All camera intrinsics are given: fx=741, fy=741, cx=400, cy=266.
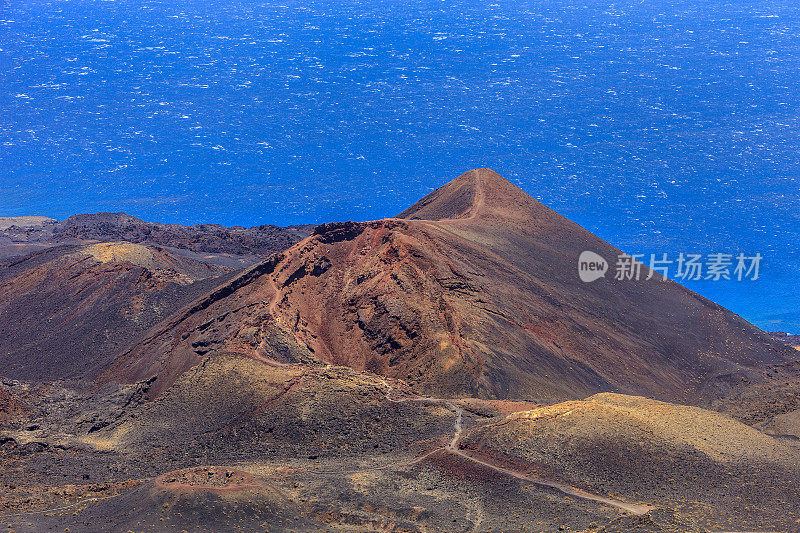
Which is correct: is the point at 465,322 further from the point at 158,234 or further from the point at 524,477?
the point at 158,234

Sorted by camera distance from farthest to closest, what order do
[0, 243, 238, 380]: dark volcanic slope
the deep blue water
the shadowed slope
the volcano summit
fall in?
the deep blue water
[0, 243, 238, 380]: dark volcanic slope
the shadowed slope
the volcano summit

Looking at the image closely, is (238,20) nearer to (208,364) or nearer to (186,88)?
(186,88)

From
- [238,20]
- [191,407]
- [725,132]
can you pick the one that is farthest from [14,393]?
[238,20]

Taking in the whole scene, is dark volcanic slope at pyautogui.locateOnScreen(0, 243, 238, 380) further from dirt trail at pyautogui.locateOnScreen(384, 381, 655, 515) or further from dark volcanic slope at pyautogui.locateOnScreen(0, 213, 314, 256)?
dirt trail at pyautogui.locateOnScreen(384, 381, 655, 515)

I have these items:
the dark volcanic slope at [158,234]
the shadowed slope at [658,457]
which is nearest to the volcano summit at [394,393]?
the shadowed slope at [658,457]

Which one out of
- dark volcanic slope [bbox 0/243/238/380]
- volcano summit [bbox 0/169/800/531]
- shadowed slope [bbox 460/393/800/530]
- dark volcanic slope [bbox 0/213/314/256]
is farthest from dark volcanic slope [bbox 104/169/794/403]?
dark volcanic slope [bbox 0/213/314/256]

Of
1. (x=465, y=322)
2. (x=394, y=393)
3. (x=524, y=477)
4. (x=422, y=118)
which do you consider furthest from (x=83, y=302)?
(x=422, y=118)
